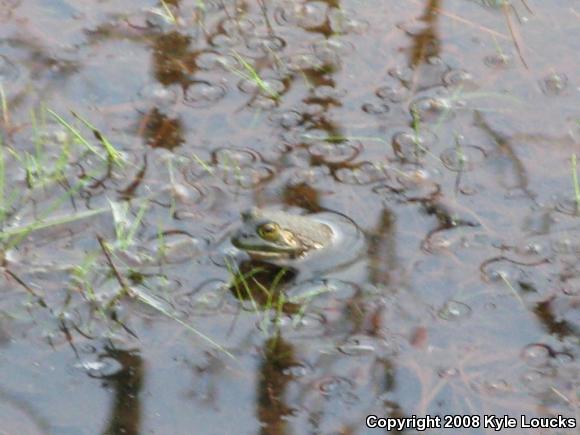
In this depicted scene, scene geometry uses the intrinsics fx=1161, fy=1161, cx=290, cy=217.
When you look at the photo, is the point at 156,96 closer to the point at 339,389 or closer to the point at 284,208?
the point at 284,208

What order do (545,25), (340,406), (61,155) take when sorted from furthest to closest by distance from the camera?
1. (545,25)
2. (61,155)
3. (340,406)

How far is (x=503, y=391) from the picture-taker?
11.0ft

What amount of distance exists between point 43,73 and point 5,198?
0.71 m

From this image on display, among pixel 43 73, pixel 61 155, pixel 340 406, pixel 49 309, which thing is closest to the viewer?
pixel 340 406

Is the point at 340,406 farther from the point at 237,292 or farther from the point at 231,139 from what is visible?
the point at 231,139

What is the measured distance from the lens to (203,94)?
14.2 ft

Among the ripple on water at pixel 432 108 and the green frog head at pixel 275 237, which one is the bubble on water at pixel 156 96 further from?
the ripple on water at pixel 432 108

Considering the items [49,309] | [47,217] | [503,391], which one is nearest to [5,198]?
[47,217]

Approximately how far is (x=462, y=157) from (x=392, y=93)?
430mm

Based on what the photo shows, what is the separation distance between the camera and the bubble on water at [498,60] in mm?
4543

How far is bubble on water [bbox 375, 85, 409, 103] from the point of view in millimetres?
4371

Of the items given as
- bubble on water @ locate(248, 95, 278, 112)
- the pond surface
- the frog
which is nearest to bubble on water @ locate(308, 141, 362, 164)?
the pond surface

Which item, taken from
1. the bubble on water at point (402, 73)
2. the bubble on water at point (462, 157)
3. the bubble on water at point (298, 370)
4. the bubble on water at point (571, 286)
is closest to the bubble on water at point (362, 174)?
the bubble on water at point (462, 157)

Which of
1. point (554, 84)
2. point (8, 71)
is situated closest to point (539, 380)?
point (554, 84)
